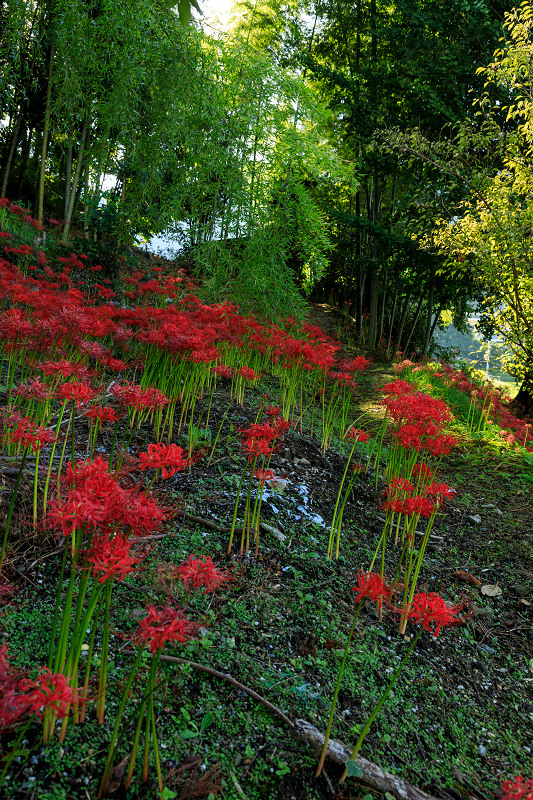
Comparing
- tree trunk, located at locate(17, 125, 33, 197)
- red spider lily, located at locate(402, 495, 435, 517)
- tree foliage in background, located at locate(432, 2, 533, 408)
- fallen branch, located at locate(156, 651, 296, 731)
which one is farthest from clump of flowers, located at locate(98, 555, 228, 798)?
tree trunk, located at locate(17, 125, 33, 197)

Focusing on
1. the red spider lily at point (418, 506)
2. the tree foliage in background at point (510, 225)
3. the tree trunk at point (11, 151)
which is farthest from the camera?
the tree trunk at point (11, 151)

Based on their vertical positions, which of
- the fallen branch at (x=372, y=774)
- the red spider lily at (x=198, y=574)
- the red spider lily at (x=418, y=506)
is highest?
the red spider lily at (x=198, y=574)

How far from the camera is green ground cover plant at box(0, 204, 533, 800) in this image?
3.42ft

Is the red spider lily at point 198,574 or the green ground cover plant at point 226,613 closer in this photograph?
the red spider lily at point 198,574

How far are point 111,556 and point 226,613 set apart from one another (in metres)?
1.05

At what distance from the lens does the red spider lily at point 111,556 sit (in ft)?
2.90

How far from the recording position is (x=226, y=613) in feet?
5.87

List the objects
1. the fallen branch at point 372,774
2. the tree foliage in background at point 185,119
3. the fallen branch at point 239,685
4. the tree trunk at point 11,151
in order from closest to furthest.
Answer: the fallen branch at point 372,774, the fallen branch at point 239,685, the tree foliage in background at point 185,119, the tree trunk at point 11,151

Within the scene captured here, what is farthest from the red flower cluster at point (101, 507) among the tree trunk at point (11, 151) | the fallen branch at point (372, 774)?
the tree trunk at point (11, 151)

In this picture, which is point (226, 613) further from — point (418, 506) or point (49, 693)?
point (49, 693)

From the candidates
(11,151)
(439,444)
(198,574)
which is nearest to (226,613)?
(198,574)

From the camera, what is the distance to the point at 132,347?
4.02 m

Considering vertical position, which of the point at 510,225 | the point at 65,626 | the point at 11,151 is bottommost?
the point at 65,626

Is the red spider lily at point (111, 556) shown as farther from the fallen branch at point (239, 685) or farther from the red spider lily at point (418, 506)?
the red spider lily at point (418, 506)
